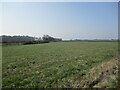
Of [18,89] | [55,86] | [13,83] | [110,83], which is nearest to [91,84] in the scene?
[110,83]

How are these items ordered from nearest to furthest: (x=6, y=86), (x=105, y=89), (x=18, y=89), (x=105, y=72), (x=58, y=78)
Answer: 1. (x=105, y=89)
2. (x=18, y=89)
3. (x=6, y=86)
4. (x=58, y=78)
5. (x=105, y=72)

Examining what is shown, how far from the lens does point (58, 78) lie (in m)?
7.69

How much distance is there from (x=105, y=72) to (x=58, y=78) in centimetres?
337

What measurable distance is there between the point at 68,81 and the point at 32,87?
6.77 feet

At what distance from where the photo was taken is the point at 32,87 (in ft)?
21.1

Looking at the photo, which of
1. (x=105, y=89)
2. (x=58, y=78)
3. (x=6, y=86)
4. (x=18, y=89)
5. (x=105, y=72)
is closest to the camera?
(x=105, y=89)

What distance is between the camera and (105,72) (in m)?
8.49

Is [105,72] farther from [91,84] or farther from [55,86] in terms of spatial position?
[55,86]

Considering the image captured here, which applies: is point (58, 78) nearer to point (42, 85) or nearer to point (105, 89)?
point (42, 85)

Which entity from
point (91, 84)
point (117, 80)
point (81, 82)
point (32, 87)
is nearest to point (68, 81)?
point (81, 82)

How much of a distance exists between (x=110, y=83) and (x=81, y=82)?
60.4 inches

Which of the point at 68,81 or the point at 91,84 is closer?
the point at 91,84

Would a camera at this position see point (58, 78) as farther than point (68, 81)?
Yes

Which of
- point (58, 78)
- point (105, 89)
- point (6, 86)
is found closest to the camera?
point (105, 89)
